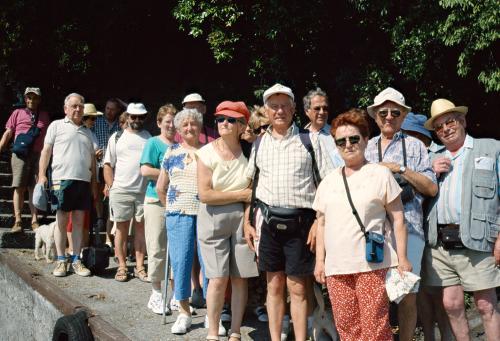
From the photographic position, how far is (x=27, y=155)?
8977mm

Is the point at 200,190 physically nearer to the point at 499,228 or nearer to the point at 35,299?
the point at 499,228

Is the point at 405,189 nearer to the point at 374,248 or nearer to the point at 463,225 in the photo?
the point at 463,225

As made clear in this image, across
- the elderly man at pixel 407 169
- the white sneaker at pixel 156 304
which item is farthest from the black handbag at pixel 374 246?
the white sneaker at pixel 156 304

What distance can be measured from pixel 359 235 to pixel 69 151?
4.40 metres

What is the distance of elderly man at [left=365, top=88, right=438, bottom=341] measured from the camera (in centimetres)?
448

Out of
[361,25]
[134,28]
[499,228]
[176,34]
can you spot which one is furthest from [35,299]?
[176,34]

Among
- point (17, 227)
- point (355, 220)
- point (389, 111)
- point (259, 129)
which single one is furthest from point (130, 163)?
point (355, 220)

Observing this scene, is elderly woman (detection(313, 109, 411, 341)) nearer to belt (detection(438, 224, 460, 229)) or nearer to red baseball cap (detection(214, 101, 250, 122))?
belt (detection(438, 224, 460, 229))

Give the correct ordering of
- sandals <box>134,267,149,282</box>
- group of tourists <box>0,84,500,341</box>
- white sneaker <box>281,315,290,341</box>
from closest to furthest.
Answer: group of tourists <box>0,84,500,341</box> < white sneaker <box>281,315,290,341</box> < sandals <box>134,267,149,282</box>

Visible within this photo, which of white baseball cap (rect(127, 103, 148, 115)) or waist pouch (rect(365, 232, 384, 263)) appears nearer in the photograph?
waist pouch (rect(365, 232, 384, 263))

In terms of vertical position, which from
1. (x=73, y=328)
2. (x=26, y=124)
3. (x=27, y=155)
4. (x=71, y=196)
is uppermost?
(x=26, y=124)

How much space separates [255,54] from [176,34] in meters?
4.67

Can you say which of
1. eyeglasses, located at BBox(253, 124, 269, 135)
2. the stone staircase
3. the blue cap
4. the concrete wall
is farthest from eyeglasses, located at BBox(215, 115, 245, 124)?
the stone staircase

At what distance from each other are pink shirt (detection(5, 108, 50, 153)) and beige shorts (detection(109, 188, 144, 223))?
246 centimetres
